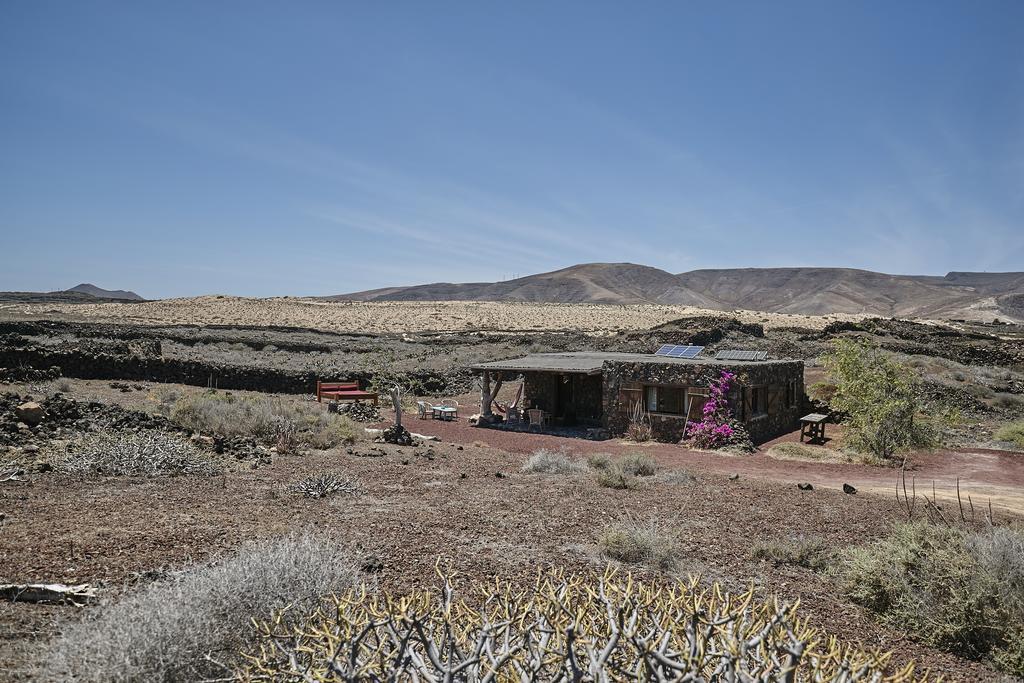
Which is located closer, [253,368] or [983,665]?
[983,665]

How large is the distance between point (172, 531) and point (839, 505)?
9485 millimetres

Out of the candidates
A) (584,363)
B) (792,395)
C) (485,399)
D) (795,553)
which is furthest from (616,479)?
(792,395)

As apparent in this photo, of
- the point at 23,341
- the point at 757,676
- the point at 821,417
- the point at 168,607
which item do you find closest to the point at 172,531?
the point at 168,607

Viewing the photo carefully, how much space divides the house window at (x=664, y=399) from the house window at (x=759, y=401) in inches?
76.7

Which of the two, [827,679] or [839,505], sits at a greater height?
[827,679]

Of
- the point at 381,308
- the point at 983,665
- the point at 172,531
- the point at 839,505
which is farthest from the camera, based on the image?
the point at 381,308

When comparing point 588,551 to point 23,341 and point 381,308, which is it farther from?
point 381,308

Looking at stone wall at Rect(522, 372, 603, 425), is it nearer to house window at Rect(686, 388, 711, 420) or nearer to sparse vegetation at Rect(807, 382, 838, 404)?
house window at Rect(686, 388, 711, 420)

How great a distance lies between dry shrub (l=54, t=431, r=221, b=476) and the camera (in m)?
10.4

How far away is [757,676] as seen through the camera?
2.47 m

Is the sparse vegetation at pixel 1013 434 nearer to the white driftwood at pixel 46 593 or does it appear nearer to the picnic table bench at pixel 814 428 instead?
the picnic table bench at pixel 814 428

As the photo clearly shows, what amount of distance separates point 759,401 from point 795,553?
37.2 feet

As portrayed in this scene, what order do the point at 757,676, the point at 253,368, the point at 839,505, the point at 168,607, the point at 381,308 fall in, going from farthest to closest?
the point at 381,308 → the point at 253,368 → the point at 839,505 → the point at 168,607 → the point at 757,676

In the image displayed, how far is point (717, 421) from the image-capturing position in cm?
1642
